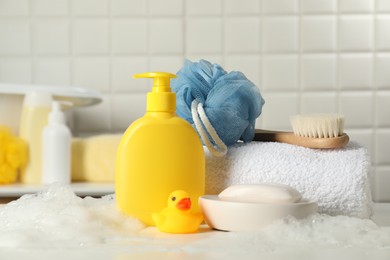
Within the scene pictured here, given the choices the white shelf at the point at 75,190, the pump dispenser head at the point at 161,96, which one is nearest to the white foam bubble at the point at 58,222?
the pump dispenser head at the point at 161,96

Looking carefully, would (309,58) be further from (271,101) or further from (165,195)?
(165,195)

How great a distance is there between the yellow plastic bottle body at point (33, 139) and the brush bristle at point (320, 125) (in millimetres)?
715

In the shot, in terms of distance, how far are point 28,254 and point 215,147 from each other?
255 millimetres

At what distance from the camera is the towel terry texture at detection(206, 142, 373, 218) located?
2.17 feet

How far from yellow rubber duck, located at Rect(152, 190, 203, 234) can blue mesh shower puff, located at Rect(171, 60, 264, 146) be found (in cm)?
12

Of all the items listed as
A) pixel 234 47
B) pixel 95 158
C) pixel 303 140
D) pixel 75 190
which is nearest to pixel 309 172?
pixel 303 140

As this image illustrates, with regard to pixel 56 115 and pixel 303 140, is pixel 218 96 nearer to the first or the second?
pixel 303 140

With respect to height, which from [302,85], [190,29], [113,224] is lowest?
[113,224]

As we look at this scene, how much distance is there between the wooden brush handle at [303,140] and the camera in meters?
0.69

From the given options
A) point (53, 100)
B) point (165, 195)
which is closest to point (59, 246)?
point (165, 195)

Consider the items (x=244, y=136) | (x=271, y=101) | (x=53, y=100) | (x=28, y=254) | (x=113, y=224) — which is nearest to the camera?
(x=28, y=254)

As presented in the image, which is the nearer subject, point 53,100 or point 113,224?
point 113,224

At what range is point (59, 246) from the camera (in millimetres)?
534

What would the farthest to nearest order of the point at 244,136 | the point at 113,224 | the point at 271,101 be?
the point at 271,101 < the point at 244,136 < the point at 113,224
